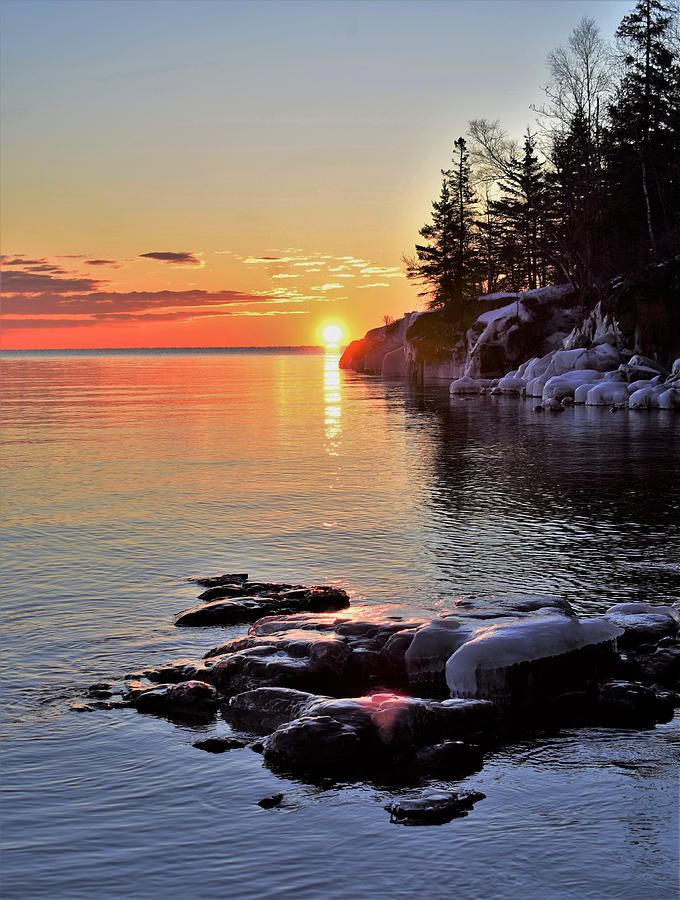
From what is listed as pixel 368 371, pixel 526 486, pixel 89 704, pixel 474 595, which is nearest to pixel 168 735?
pixel 89 704

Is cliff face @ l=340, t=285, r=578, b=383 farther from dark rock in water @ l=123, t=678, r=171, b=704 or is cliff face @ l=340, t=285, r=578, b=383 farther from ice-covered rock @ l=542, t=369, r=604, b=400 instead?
dark rock in water @ l=123, t=678, r=171, b=704

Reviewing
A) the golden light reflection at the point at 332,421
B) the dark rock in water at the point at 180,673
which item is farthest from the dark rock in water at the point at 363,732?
the golden light reflection at the point at 332,421

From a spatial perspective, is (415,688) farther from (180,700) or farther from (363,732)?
(180,700)

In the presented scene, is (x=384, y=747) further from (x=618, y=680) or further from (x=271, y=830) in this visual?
(x=618, y=680)

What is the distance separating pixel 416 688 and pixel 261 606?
327 centimetres

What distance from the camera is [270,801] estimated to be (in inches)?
261

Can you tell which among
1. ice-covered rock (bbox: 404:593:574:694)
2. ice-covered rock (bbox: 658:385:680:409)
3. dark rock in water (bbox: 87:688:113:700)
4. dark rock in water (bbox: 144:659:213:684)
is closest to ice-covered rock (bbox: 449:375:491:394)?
ice-covered rock (bbox: 658:385:680:409)

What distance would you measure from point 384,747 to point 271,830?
4.39 ft

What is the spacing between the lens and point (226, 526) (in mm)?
17328

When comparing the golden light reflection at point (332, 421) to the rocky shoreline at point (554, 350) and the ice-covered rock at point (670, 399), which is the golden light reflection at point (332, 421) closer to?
the rocky shoreline at point (554, 350)

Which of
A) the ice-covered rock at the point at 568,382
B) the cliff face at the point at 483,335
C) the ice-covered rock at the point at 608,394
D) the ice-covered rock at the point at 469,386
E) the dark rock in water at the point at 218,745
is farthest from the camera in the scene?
the cliff face at the point at 483,335

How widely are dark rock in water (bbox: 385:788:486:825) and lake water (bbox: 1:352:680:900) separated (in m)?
0.15

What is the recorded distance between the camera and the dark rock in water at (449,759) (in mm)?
7133

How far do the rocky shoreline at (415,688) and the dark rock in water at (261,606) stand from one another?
1035mm
